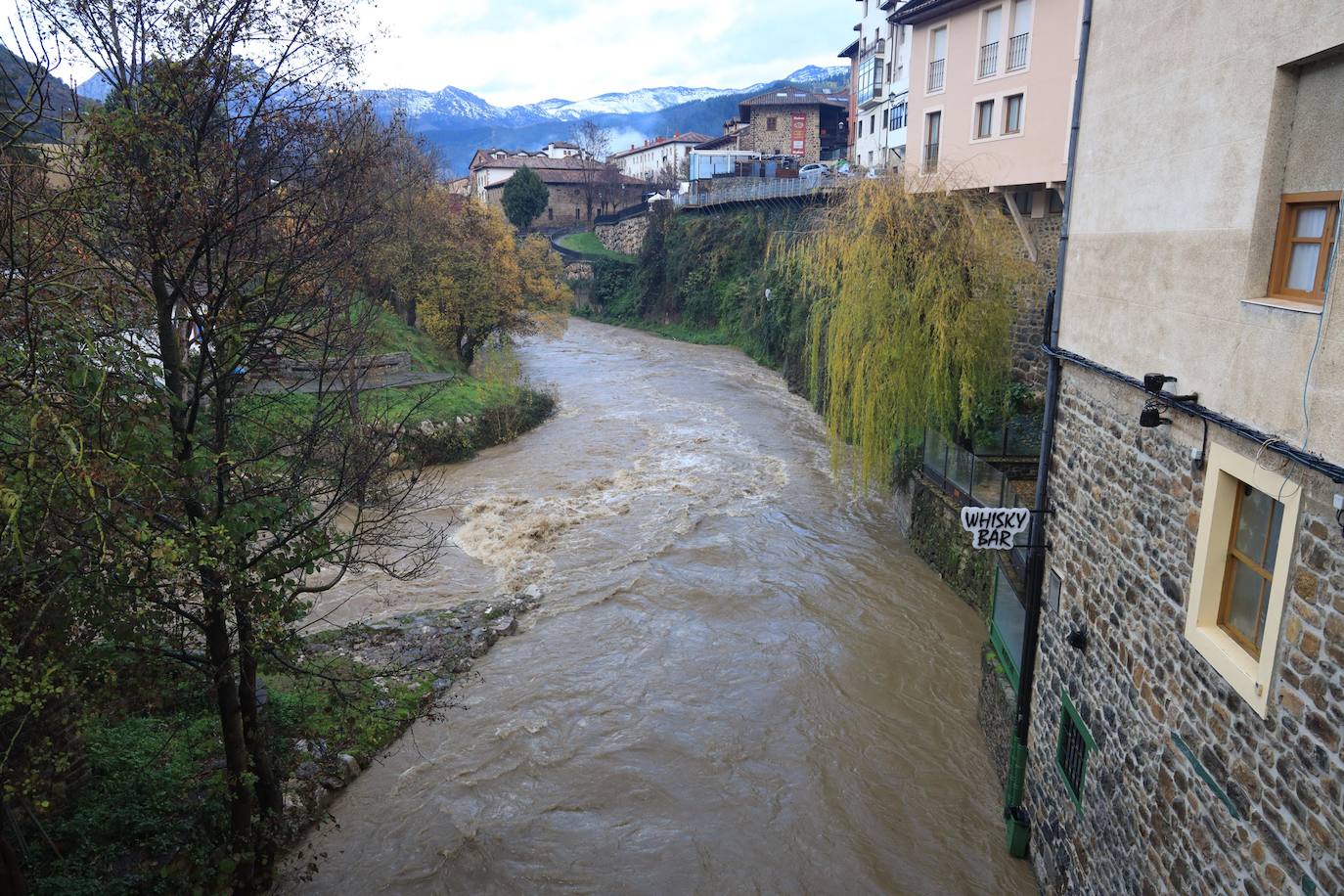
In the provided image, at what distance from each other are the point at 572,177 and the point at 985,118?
5776 centimetres

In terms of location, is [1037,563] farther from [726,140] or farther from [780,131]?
[726,140]

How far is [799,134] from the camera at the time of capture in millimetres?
59125

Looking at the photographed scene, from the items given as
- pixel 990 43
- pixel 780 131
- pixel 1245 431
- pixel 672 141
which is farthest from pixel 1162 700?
pixel 672 141

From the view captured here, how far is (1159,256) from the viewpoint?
18.9 ft

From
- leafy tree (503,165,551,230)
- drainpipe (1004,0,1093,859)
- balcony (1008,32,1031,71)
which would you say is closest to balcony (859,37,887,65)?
balcony (1008,32,1031,71)

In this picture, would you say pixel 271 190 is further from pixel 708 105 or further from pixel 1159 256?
pixel 708 105

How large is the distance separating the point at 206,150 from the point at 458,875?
656 centimetres

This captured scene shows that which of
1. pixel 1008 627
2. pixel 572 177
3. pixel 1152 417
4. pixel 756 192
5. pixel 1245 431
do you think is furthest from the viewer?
pixel 572 177

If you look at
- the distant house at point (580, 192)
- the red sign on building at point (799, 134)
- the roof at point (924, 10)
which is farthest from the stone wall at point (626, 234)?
the roof at point (924, 10)

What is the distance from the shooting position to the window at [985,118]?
1761cm

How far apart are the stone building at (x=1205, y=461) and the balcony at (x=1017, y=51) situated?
11233mm

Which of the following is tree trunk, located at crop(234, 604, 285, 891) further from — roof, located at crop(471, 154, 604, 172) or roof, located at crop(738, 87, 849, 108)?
roof, located at crop(471, 154, 604, 172)

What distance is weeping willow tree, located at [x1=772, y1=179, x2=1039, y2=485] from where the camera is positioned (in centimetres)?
1415

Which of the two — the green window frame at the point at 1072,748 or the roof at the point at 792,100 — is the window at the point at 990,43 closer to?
the green window frame at the point at 1072,748
